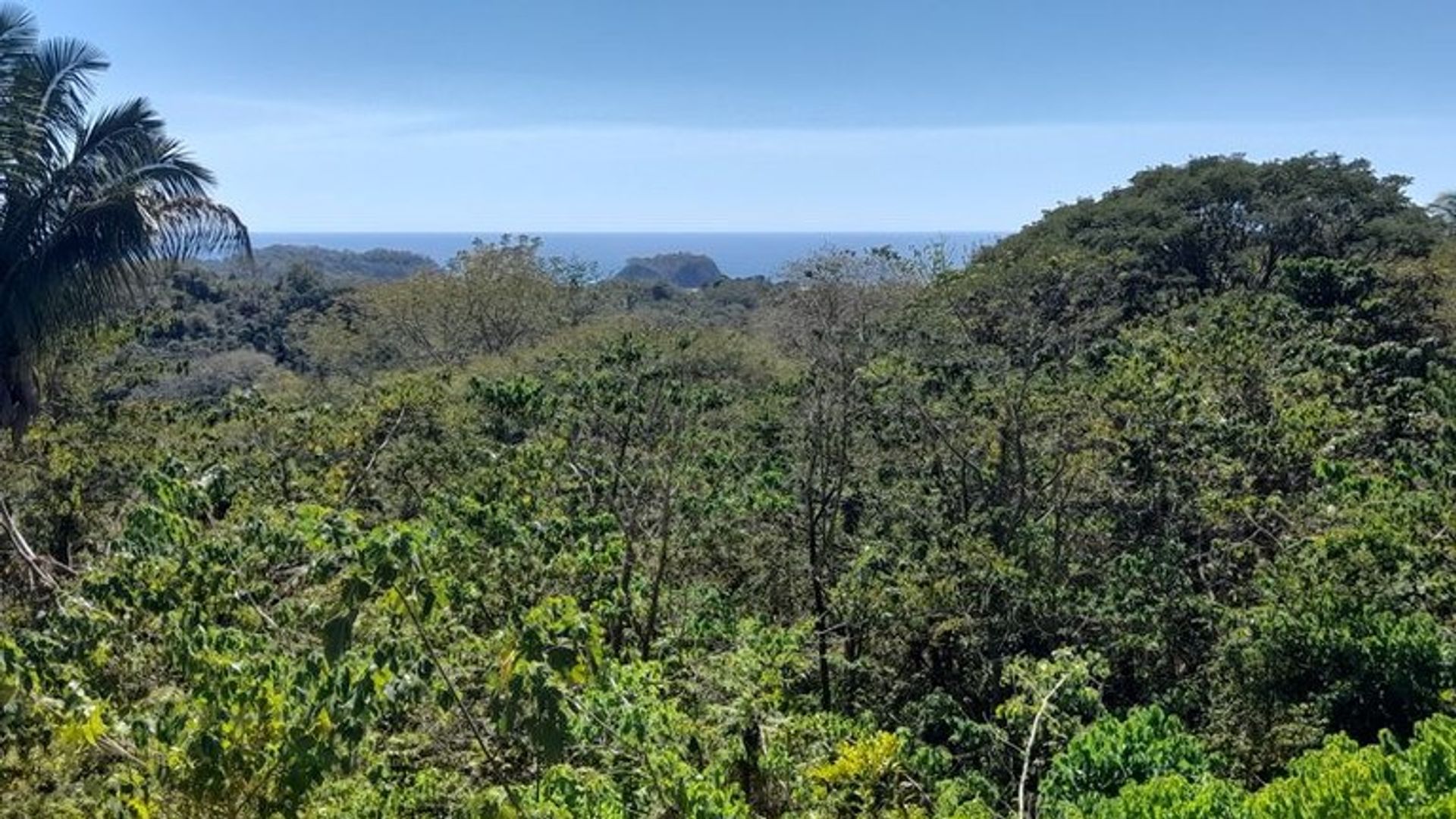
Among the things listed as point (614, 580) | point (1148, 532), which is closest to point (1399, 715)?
point (1148, 532)

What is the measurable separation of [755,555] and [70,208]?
8.76 meters

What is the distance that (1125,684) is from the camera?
12.0 meters

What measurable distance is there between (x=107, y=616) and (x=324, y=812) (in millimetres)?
1284

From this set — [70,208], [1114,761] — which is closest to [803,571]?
[1114,761]

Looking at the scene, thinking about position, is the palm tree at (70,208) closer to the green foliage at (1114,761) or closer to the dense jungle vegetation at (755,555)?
the dense jungle vegetation at (755,555)

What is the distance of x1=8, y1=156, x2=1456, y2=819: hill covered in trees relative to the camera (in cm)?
405

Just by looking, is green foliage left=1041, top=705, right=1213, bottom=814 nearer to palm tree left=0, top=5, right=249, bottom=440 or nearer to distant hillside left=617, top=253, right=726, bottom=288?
palm tree left=0, top=5, right=249, bottom=440

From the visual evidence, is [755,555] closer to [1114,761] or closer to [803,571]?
[803,571]

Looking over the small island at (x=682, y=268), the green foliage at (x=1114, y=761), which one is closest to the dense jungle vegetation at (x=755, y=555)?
the green foliage at (x=1114, y=761)

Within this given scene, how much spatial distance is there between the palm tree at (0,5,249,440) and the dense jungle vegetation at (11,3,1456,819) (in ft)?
0.08

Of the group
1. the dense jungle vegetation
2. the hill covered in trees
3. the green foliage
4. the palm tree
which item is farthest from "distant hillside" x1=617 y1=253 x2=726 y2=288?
the green foliage

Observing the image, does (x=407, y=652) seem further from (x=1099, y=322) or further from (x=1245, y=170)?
(x=1245, y=170)

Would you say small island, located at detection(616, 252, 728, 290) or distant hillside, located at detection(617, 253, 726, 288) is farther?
distant hillside, located at detection(617, 253, 726, 288)

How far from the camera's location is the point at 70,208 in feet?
21.5
